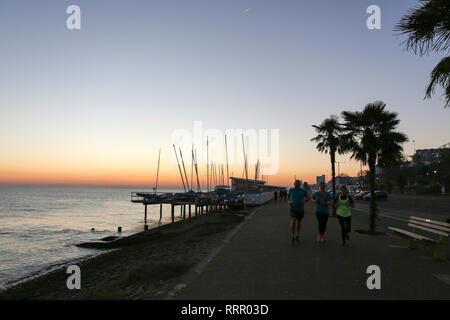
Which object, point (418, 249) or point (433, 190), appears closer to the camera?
point (418, 249)

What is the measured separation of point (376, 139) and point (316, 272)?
27.2ft

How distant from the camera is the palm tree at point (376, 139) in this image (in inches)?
480

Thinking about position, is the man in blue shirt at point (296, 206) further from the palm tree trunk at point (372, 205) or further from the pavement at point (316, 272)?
the palm tree trunk at point (372, 205)

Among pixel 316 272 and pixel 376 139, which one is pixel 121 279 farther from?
pixel 376 139

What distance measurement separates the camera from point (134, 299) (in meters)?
4.96

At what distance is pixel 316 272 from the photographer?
239 inches

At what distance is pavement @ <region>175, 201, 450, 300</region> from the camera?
4850mm

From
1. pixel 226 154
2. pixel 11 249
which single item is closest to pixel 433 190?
pixel 226 154

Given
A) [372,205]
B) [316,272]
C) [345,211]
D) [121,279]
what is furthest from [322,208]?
[121,279]

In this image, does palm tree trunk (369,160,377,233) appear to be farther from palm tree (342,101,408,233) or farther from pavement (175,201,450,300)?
pavement (175,201,450,300)

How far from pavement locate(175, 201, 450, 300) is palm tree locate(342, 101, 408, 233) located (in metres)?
3.84
